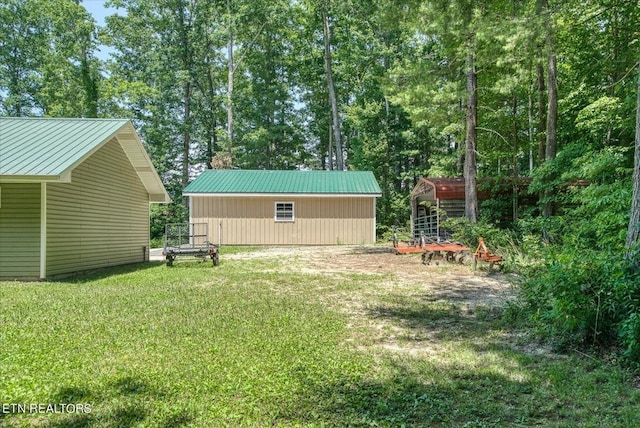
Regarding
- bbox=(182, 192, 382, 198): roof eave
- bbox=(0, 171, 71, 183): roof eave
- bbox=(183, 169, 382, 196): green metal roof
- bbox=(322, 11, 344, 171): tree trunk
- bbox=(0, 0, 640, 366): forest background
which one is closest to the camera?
bbox=(0, 171, 71, 183): roof eave

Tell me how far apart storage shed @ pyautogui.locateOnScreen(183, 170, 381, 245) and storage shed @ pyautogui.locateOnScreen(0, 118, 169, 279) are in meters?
5.17

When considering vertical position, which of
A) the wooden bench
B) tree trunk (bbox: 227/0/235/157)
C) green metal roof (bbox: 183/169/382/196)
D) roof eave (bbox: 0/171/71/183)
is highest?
tree trunk (bbox: 227/0/235/157)

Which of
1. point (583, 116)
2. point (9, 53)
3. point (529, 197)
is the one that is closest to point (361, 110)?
point (529, 197)

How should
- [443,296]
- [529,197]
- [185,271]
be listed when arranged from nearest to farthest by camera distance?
[443,296] → [185,271] → [529,197]

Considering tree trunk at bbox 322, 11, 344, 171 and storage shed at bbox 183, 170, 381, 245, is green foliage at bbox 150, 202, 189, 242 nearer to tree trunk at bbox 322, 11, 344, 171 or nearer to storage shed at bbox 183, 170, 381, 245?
storage shed at bbox 183, 170, 381, 245

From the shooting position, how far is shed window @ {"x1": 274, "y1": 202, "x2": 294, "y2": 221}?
18453 millimetres

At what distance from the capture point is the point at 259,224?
18375mm

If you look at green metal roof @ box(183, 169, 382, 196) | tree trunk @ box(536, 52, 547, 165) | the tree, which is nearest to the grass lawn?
tree trunk @ box(536, 52, 547, 165)

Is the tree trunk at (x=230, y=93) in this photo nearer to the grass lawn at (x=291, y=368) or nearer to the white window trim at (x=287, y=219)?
the white window trim at (x=287, y=219)

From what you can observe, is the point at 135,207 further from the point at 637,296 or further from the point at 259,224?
the point at 637,296

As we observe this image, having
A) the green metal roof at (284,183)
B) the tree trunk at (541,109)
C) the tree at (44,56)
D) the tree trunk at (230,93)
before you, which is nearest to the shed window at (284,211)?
the green metal roof at (284,183)

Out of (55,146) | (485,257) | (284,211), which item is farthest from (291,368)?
(284,211)

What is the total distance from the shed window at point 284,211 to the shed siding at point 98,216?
612cm

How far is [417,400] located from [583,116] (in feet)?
36.7
